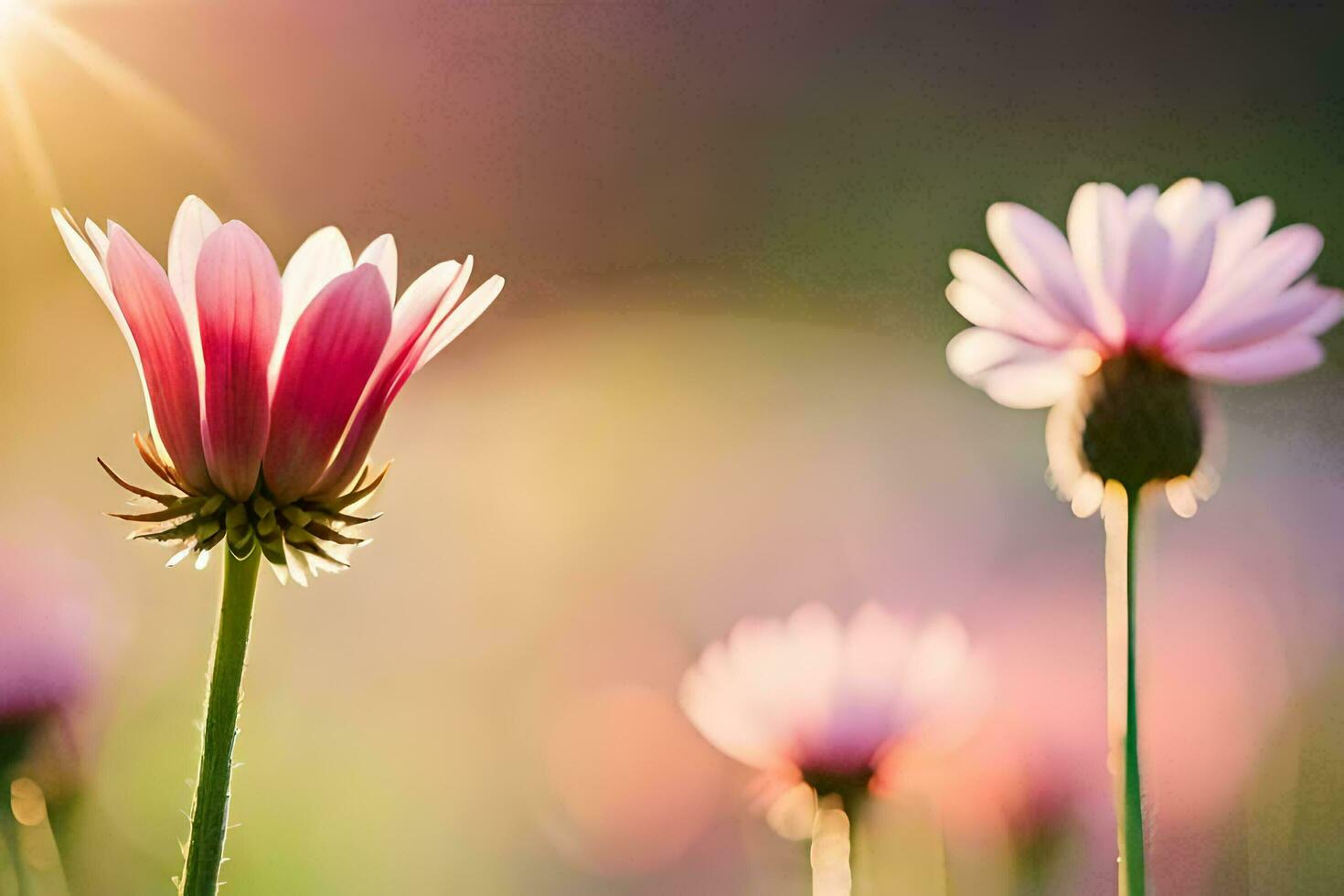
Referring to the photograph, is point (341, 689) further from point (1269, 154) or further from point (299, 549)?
point (1269, 154)

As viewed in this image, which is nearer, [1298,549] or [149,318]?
[149,318]

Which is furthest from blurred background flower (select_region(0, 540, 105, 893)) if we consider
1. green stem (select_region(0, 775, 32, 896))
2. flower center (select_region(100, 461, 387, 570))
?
flower center (select_region(100, 461, 387, 570))

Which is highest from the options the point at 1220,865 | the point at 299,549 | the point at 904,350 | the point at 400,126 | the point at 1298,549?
the point at 400,126

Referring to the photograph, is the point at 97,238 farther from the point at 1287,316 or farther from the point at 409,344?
the point at 1287,316

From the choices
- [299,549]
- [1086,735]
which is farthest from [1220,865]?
[299,549]

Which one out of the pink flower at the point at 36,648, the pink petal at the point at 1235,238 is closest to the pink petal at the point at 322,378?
the pink petal at the point at 1235,238

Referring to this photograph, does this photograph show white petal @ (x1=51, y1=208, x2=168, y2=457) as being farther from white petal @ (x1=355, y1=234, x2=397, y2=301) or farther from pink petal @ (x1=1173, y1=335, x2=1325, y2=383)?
pink petal @ (x1=1173, y1=335, x2=1325, y2=383)
